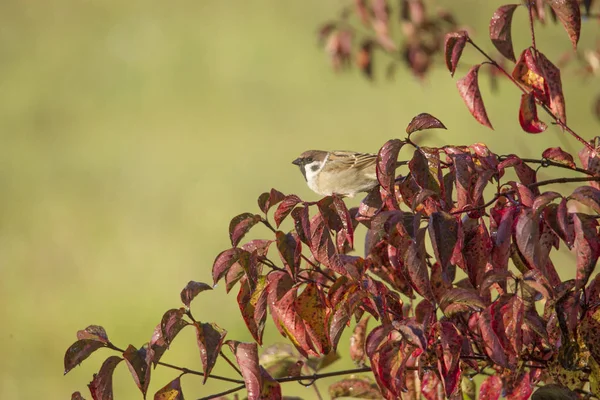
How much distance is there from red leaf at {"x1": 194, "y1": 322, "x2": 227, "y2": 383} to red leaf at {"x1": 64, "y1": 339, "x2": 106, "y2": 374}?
27 cm

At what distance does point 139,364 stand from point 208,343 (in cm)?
19

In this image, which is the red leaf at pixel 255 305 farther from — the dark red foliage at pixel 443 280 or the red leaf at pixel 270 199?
the red leaf at pixel 270 199

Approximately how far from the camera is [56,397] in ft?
18.0

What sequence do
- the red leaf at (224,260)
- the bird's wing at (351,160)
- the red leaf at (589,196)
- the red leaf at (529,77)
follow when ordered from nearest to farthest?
the red leaf at (589,196), the red leaf at (224,260), the red leaf at (529,77), the bird's wing at (351,160)

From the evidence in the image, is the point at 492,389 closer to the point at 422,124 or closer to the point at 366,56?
the point at 422,124

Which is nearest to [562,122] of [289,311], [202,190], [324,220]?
[324,220]

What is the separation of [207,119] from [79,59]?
10.3 ft

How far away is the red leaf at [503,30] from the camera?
6.87 feet

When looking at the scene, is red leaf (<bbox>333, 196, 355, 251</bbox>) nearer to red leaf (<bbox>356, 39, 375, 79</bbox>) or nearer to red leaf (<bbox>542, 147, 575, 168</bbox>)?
red leaf (<bbox>542, 147, 575, 168</bbox>)

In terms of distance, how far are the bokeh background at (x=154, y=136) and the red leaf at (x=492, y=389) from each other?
2251mm

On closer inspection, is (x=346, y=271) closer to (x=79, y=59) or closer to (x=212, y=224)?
(x=212, y=224)

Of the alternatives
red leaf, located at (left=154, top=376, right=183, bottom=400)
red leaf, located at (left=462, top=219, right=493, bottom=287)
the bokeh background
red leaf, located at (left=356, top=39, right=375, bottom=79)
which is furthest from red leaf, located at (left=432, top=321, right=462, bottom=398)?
red leaf, located at (left=356, top=39, right=375, bottom=79)

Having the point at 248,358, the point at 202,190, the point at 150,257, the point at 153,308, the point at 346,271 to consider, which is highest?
the point at 202,190

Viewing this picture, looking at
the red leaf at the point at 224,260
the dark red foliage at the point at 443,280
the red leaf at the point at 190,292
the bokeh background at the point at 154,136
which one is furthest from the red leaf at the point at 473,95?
the bokeh background at the point at 154,136
